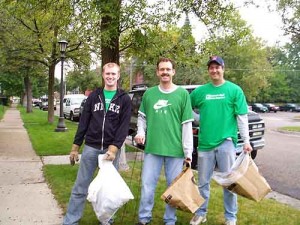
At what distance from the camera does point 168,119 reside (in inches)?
175

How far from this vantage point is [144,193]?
4.52 m

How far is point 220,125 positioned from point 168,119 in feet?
2.01

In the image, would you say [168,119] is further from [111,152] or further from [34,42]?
[34,42]

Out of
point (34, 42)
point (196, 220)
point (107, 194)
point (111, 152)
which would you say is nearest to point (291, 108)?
point (34, 42)

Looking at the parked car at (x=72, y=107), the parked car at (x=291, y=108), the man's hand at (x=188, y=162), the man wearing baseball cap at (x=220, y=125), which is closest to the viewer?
the man's hand at (x=188, y=162)

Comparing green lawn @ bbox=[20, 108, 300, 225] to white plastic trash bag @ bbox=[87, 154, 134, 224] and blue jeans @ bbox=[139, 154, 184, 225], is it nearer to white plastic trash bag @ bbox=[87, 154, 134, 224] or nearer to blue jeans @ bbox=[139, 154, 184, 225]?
blue jeans @ bbox=[139, 154, 184, 225]

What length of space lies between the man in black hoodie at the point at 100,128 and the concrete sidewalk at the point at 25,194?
2.15ft

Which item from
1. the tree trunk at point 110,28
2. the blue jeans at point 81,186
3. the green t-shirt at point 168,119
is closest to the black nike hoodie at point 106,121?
the blue jeans at point 81,186

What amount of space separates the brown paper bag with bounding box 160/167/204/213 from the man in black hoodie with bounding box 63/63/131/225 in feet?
2.24

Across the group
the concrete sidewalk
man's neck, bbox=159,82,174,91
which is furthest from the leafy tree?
man's neck, bbox=159,82,174,91

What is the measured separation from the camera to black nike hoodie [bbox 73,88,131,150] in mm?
4434

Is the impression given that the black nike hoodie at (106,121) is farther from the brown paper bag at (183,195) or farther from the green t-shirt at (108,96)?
the brown paper bag at (183,195)

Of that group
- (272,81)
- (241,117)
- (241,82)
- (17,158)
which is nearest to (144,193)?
(241,117)

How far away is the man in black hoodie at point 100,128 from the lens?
14.6 feet
